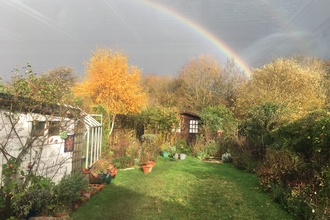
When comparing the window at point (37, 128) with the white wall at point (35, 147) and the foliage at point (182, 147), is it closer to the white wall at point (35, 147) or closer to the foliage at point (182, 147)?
the white wall at point (35, 147)

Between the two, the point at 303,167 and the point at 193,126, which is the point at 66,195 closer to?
the point at 303,167

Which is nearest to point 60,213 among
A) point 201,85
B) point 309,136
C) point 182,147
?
point 309,136

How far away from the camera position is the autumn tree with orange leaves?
1484cm

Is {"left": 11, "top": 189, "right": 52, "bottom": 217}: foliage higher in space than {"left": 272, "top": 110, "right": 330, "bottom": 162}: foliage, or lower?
lower

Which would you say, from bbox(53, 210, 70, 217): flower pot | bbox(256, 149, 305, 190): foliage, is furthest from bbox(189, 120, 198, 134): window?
bbox(53, 210, 70, 217): flower pot

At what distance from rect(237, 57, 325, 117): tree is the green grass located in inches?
360

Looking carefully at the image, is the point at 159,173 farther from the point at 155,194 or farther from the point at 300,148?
→ the point at 300,148

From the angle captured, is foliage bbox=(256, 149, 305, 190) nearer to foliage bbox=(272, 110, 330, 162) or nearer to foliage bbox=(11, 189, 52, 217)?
foliage bbox=(272, 110, 330, 162)

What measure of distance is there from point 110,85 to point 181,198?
429 inches

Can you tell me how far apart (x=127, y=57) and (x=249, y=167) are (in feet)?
35.3

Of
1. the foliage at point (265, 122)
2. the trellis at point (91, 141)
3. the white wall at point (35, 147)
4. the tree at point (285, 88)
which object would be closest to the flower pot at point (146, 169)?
the trellis at point (91, 141)

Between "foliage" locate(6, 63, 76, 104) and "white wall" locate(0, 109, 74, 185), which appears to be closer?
"white wall" locate(0, 109, 74, 185)

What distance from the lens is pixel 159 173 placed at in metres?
7.73

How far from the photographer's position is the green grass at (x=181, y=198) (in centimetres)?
436
